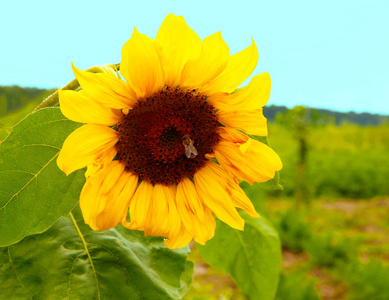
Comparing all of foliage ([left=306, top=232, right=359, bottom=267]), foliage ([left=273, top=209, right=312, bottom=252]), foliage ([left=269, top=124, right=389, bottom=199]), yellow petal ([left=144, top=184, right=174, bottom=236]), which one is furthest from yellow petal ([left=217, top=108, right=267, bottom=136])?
foliage ([left=269, top=124, right=389, bottom=199])

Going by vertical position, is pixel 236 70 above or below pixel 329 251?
above

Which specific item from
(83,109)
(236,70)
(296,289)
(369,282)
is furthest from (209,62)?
(369,282)

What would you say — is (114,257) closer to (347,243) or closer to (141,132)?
(141,132)

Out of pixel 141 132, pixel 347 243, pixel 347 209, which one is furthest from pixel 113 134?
pixel 347 209

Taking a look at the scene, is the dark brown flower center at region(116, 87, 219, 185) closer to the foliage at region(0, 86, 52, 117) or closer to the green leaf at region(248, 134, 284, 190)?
the green leaf at region(248, 134, 284, 190)

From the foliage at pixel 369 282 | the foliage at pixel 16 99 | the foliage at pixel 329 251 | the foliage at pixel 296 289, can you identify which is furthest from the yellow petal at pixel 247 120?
the foliage at pixel 329 251

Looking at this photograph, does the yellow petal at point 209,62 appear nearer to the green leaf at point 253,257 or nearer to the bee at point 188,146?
the bee at point 188,146

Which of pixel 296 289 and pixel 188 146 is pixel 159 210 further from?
pixel 296 289
